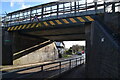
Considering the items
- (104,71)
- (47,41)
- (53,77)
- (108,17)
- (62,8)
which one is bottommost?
(53,77)

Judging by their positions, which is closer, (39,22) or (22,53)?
(39,22)

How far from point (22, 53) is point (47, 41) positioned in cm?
615

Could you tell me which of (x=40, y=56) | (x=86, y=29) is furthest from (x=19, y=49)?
(x=86, y=29)

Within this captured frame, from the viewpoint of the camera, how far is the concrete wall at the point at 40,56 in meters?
14.2

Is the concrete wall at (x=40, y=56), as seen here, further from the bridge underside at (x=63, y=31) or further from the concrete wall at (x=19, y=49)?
the bridge underside at (x=63, y=31)

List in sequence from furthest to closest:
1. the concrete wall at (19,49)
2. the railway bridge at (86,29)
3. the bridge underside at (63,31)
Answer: the concrete wall at (19,49), the bridge underside at (63,31), the railway bridge at (86,29)

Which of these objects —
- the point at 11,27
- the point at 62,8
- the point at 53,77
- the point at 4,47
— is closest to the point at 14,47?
the point at 4,47

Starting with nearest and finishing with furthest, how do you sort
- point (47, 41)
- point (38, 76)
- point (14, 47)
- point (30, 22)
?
point (38, 76)
point (30, 22)
point (14, 47)
point (47, 41)

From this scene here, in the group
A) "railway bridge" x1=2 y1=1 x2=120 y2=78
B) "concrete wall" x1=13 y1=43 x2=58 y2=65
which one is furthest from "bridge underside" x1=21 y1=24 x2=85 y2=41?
"concrete wall" x1=13 y1=43 x2=58 y2=65

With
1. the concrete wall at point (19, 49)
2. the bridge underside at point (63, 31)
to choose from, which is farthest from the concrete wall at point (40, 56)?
the bridge underside at point (63, 31)

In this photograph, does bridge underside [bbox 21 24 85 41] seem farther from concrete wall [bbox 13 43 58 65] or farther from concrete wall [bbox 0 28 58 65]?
concrete wall [bbox 13 43 58 65]

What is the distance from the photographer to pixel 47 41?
64.0 feet

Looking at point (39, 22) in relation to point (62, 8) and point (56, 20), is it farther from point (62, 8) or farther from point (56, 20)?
point (62, 8)

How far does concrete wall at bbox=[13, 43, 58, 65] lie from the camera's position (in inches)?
558
